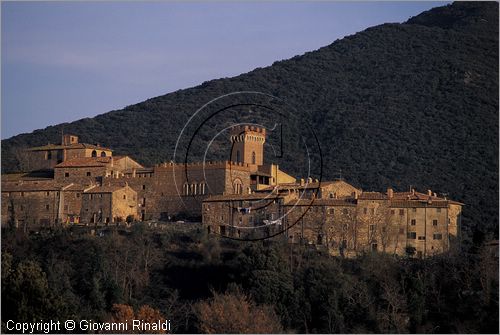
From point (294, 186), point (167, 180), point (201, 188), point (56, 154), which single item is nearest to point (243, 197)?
point (201, 188)

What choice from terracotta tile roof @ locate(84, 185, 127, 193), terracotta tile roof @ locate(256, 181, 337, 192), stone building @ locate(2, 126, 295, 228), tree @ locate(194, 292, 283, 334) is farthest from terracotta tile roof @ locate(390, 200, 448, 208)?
terracotta tile roof @ locate(84, 185, 127, 193)

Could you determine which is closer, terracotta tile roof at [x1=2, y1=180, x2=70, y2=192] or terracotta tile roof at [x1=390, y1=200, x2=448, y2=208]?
terracotta tile roof at [x1=390, y1=200, x2=448, y2=208]

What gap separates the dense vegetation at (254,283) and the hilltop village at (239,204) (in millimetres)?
1154

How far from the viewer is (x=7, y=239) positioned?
65.2 metres

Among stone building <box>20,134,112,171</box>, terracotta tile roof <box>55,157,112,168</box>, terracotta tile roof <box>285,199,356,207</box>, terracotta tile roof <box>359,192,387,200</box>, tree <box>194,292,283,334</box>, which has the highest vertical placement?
stone building <box>20,134,112,171</box>

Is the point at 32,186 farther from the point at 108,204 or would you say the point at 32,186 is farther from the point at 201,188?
the point at 201,188

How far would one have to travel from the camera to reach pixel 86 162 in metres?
70.2

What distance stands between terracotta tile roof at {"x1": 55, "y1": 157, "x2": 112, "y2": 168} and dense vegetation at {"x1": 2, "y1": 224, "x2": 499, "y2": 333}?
14.8 feet

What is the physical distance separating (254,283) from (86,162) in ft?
43.4

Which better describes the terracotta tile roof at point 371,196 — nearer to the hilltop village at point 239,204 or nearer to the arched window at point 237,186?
the hilltop village at point 239,204


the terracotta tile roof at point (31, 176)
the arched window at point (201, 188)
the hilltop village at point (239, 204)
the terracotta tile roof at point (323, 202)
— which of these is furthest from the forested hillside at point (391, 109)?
the arched window at point (201, 188)

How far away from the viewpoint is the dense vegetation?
58.1m

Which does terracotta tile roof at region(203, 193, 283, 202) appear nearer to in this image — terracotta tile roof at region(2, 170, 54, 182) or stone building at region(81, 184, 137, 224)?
stone building at region(81, 184, 137, 224)

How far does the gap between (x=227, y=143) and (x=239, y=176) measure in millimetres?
20660
